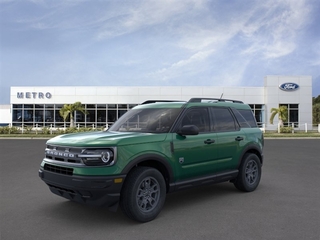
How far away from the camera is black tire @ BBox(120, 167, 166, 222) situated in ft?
15.4

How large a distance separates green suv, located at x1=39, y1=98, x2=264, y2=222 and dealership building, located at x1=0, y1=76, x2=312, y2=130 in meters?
28.7

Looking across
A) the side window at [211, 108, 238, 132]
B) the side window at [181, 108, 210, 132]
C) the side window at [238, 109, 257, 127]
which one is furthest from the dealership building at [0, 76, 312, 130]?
the side window at [181, 108, 210, 132]

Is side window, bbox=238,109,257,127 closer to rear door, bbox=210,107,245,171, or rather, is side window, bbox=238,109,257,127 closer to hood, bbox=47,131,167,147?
rear door, bbox=210,107,245,171

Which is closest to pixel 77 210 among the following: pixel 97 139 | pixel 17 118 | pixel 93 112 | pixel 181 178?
pixel 97 139

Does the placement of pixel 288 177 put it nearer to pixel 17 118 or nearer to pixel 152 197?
pixel 152 197

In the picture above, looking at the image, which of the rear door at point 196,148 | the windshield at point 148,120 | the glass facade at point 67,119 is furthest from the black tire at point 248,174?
the glass facade at point 67,119

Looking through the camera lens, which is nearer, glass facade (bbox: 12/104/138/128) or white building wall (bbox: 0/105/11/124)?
glass facade (bbox: 12/104/138/128)

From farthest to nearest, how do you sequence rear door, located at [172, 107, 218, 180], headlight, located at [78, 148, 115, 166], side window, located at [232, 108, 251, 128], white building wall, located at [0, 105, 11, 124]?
1. white building wall, located at [0, 105, 11, 124]
2. side window, located at [232, 108, 251, 128]
3. rear door, located at [172, 107, 218, 180]
4. headlight, located at [78, 148, 115, 166]

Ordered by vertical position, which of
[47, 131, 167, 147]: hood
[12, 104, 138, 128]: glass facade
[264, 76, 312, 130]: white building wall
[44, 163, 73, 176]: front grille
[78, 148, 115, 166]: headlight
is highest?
[264, 76, 312, 130]: white building wall

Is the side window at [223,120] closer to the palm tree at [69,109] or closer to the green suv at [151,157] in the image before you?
the green suv at [151,157]

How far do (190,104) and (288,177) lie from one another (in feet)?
14.3

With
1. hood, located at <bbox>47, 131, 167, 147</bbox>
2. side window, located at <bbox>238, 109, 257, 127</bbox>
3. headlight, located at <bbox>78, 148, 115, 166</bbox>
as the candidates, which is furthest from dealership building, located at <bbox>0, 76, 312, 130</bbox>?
headlight, located at <bbox>78, 148, 115, 166</bbox>

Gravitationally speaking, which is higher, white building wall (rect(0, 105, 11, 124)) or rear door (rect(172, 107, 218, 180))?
white building wall (rect(0, 105, 11, 124))

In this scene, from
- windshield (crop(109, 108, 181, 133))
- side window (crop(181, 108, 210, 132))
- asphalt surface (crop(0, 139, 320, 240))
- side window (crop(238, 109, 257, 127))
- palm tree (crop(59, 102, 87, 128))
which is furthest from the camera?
palm tree (crop(59, 102, 87, 128))
